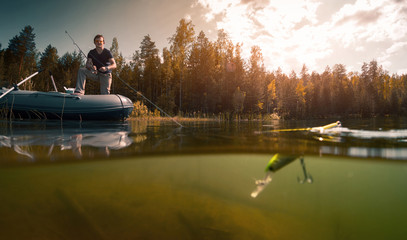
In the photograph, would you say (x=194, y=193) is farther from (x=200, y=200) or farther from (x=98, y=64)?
(x=98, y=64)

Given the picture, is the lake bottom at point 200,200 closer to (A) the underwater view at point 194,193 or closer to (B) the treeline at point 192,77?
(A) the underwater view at point 194,193

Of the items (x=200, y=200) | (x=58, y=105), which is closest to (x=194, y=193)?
(x=200, y=200)

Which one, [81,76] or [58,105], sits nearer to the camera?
[58,105]

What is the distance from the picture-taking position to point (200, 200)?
320cm

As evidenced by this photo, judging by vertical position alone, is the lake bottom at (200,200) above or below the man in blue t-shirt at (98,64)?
below

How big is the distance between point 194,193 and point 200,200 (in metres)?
0.19

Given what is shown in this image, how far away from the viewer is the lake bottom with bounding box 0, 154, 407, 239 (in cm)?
258

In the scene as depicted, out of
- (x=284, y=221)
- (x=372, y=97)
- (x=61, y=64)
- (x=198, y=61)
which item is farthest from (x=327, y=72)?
(x=284, y=221)

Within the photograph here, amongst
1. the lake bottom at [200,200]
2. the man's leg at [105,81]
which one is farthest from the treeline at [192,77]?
the lake bottom at [200,200]

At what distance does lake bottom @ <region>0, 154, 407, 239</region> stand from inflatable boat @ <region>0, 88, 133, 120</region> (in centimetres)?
619

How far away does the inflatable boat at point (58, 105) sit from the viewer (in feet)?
28.8

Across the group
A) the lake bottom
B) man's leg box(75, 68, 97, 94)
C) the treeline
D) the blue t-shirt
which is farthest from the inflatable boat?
the treeline

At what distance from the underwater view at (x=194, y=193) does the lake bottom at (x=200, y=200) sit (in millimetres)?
14

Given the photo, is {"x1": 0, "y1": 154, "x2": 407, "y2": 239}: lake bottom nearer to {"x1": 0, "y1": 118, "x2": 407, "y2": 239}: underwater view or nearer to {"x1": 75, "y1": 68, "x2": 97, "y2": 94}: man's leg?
{"x1": 0, "y1": 118, "x2": 407, "y2": 239}: underwater view
